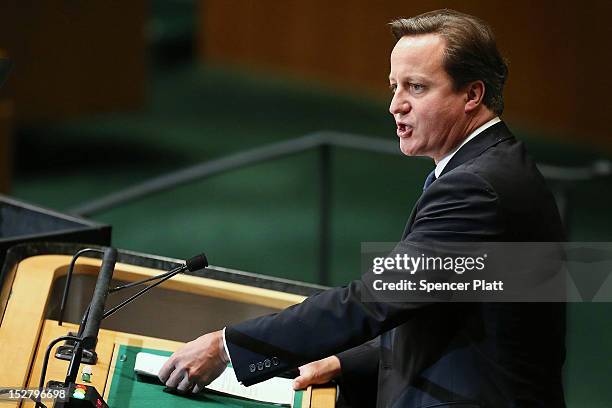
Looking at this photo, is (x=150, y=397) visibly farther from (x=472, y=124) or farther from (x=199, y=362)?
(x=472, y=124)

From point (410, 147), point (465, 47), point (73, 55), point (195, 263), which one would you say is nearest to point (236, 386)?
point (195, 263)

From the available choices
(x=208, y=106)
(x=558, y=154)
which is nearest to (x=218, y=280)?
(x=558, y=154)

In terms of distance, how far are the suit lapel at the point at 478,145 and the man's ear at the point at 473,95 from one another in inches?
2.1

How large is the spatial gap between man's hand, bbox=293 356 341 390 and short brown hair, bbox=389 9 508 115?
61cm

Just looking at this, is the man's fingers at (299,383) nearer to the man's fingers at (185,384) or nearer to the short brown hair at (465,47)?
the man's fingers at (185,384)

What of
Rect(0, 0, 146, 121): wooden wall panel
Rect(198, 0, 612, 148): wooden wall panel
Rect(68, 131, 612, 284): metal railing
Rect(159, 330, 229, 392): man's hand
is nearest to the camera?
Rect(159, 330, 229, 392): man's hand

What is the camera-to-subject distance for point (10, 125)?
5484mm

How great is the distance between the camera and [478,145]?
7.03ft

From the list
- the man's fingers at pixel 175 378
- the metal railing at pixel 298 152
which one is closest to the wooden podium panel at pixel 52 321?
the man's fingers at pixel 175 378

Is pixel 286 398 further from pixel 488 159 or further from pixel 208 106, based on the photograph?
pixel 208 106

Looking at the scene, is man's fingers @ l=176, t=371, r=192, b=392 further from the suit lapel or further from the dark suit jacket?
the suit lapel

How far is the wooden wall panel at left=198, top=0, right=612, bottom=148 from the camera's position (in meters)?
7.62

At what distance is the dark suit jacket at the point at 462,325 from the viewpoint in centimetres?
202

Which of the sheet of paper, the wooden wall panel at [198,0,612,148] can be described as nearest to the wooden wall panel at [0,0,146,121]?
the wooden wall panel at [198,0,612,148]
